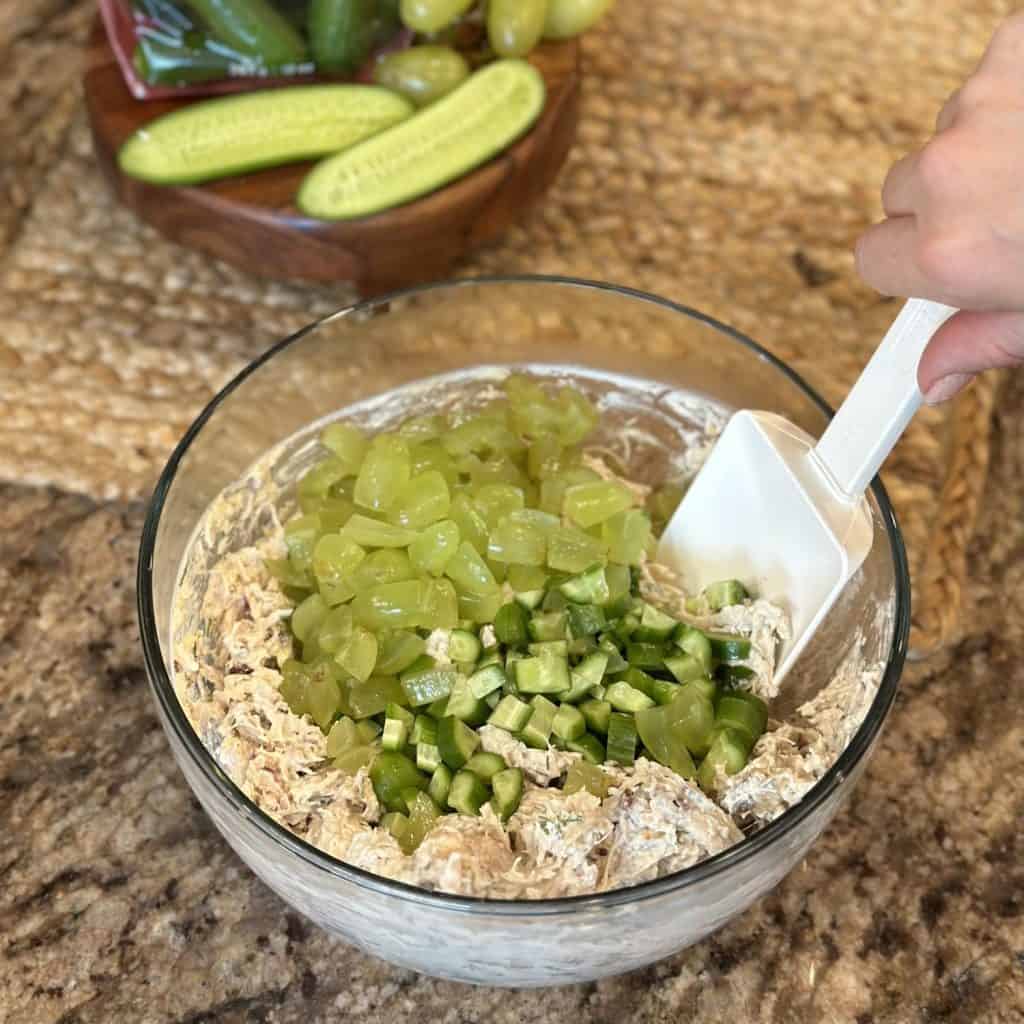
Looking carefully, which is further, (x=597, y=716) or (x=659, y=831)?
(x=597, y=716)

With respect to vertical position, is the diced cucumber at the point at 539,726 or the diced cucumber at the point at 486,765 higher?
the diced cucumber at the point at 539,726

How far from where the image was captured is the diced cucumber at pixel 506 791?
0.92 meters

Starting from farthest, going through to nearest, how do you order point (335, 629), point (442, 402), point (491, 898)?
point (442, 402) < point (335, 629) < point (491, 898)

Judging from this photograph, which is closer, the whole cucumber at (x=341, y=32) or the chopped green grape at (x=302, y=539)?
the chopped green grape at (x=302, y=539)

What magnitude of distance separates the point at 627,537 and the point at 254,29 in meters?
0.78

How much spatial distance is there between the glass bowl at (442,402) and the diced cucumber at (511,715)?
0.63 feet

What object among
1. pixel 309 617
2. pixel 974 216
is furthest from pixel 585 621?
pixel 974 216

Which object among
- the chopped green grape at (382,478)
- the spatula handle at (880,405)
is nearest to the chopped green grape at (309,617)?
the chopped green grape at (382,478)

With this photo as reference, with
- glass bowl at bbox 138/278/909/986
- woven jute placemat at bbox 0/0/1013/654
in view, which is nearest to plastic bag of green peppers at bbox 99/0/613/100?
woven jute placemat at bbox 0/0/1013/654

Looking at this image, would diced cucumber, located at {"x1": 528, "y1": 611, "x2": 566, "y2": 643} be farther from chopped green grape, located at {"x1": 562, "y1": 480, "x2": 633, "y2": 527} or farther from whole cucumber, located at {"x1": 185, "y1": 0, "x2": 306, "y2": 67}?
whole cucumber, located at {"x1": 185, "y1": 0, "x2": 306, "y2": 67}

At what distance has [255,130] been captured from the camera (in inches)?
54.2

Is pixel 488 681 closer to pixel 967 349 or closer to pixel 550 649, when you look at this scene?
pixel 550 649

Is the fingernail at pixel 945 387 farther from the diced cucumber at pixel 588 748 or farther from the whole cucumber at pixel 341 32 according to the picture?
the whole cucumber at pixel 341 32

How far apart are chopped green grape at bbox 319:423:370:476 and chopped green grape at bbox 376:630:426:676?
21 cm
